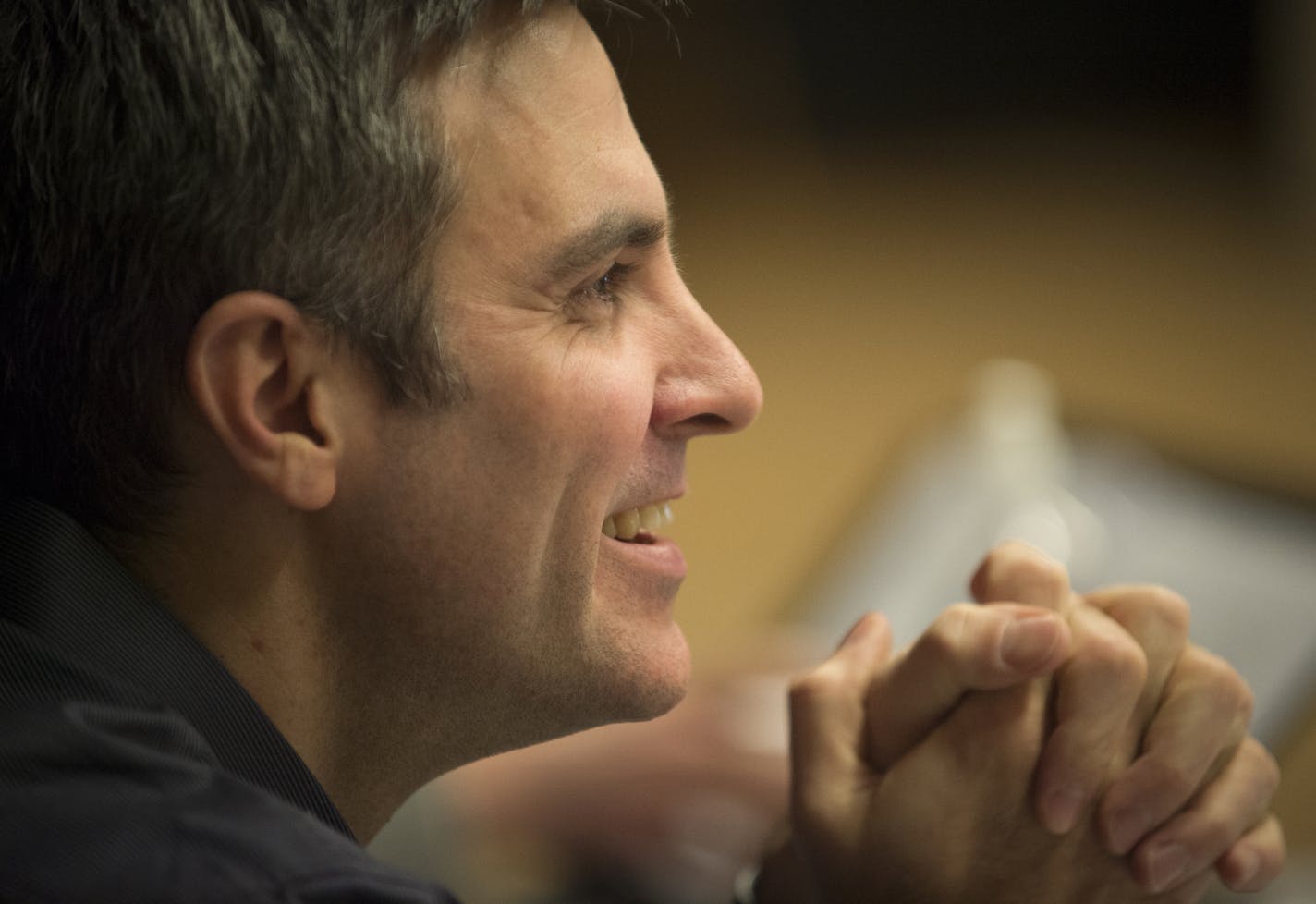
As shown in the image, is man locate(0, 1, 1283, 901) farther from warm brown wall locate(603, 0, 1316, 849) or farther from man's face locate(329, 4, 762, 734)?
warm brown wall locate(603, 0, 1316, 849)

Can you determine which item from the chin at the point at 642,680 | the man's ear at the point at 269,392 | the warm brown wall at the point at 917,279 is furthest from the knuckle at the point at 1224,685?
the warm brown wall at the point at 917,279

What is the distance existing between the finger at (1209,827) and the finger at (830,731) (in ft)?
0.73

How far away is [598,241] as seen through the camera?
101cm

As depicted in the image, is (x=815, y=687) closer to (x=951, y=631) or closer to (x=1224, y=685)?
(x=951, y=631)

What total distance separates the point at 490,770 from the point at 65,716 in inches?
38.6

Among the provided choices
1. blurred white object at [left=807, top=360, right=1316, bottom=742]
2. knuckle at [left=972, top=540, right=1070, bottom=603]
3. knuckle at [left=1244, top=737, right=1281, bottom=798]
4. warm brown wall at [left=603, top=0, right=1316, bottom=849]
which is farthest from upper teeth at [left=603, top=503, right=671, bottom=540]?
warm brown wall at [left=603, top=0, right=1316, bottom=849]

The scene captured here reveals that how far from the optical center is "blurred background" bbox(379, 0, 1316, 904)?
1.63 meters

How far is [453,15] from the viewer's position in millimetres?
952

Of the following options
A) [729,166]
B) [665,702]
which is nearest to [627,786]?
[665,702]

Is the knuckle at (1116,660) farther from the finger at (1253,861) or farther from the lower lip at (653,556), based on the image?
the lower lip at (653,556)

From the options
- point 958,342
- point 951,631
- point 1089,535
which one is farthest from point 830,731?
point 958,342

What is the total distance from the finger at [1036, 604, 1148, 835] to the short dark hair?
1.68 ft

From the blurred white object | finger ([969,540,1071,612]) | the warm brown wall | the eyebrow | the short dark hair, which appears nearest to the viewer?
the short dark hair

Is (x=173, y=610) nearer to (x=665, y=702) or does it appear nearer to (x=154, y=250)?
(x=154, y=250)
